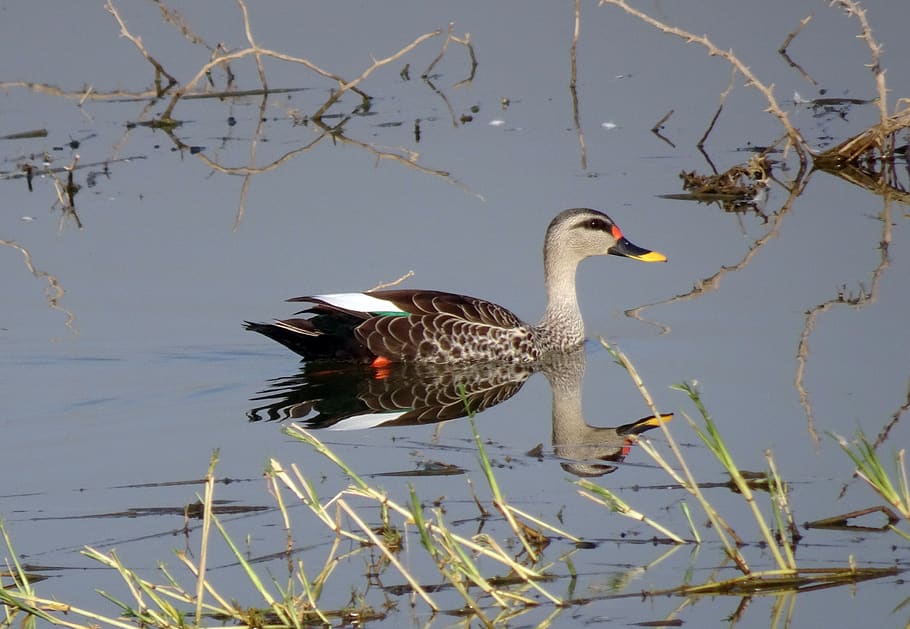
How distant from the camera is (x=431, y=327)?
10.9 meters

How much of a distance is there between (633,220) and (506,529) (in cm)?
639

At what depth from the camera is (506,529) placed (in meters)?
6.91

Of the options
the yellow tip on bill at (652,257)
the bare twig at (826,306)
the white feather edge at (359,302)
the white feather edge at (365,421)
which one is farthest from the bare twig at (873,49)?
the white feather edge at (365,421)

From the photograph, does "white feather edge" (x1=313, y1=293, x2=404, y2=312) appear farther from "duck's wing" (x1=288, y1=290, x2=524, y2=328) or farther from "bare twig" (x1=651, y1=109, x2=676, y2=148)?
"bare twig" (x1=651, y1=109, x2=676, y2=148)

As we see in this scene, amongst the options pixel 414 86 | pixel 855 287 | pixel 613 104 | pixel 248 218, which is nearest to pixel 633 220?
pixel 855 287

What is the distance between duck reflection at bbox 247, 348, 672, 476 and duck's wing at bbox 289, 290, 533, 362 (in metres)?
0.10

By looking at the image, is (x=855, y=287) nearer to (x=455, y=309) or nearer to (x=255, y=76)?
(x=455, y=309)

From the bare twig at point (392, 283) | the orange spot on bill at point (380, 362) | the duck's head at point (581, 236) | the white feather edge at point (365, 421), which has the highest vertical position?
the duck's head at point (581, 236)

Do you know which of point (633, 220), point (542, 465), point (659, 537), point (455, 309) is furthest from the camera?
point (633, 220)

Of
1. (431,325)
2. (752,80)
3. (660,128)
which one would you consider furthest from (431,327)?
(660,128)

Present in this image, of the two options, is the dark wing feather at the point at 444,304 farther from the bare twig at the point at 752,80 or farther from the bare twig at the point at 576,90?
the bare twig at the point at 576,90

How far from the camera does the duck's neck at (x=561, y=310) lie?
36.8 feet

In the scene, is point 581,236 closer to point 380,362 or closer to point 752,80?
point 380,362

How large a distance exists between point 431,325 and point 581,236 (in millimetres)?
1304
